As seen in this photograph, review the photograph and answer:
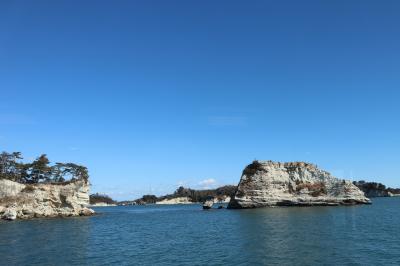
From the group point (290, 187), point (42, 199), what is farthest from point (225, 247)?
point (290, 187)

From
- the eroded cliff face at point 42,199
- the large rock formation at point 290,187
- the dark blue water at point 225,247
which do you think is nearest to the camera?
the dark blue water at point 225,247

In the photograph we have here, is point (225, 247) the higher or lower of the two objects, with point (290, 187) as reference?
lower

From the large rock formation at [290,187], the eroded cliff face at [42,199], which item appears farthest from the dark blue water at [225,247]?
the large rock formation at [290,187]

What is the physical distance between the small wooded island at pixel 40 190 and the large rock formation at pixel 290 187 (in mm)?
41758

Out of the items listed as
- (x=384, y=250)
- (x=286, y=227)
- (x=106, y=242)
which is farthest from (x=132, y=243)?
(x=384, y=250)

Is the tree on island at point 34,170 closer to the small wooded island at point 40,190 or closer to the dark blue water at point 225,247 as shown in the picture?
the small wooded island at point 40,190

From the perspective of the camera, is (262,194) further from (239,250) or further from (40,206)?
(239,250)

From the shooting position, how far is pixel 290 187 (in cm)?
10762

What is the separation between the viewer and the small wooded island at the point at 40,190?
8700 centimetres

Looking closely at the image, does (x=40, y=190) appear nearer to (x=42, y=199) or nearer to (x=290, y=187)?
(x=42, y=199)

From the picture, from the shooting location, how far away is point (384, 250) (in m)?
35.4

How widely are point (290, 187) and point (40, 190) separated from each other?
63.2 meters

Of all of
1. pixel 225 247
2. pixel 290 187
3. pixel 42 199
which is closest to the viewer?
pixel 225 247

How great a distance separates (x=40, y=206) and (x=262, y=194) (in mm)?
54717
